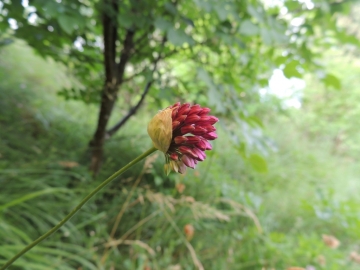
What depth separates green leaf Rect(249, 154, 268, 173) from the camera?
1.28 meters

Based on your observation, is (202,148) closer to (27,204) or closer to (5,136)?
(27,204)

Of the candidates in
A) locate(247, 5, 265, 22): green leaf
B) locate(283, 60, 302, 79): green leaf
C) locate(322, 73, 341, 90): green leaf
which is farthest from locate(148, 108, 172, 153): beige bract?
locate(322, 73, 341, 90): green leaf

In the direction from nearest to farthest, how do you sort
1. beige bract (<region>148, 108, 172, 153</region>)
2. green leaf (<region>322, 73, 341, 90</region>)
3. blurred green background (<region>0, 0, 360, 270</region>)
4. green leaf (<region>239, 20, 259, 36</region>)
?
beige bract (<region>148, 108, 172, 153</region>), green leaf (<region>239, 20, 259, 36</region>), blurred green background (<region>0, 0, 360, 270</region>), green leaf (<region>322, 73, 341, 90</region>)

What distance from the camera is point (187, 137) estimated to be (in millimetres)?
369

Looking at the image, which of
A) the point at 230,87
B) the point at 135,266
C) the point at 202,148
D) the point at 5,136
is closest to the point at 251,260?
the point at 135,266

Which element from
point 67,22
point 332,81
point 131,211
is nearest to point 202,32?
point 332,81

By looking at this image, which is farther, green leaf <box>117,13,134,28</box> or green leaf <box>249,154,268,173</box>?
green leaf <box>249,154,268,173</box>

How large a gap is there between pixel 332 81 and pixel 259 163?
513 millimetres

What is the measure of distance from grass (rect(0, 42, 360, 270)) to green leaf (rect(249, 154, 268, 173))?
0.21 metres

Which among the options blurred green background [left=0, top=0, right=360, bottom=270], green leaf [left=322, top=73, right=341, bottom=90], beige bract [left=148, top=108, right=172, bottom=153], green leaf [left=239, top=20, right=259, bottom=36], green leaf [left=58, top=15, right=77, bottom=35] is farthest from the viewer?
green leaf [left=322, top=73, right=341, bottom=90]

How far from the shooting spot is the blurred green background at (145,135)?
1189 millimetres

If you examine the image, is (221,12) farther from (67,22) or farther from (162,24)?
(67,22)

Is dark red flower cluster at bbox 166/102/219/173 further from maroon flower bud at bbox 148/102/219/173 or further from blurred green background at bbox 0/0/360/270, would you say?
blurred green background at bbox 0/0/360/270

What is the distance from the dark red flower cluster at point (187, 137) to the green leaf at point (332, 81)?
46.1 inches
